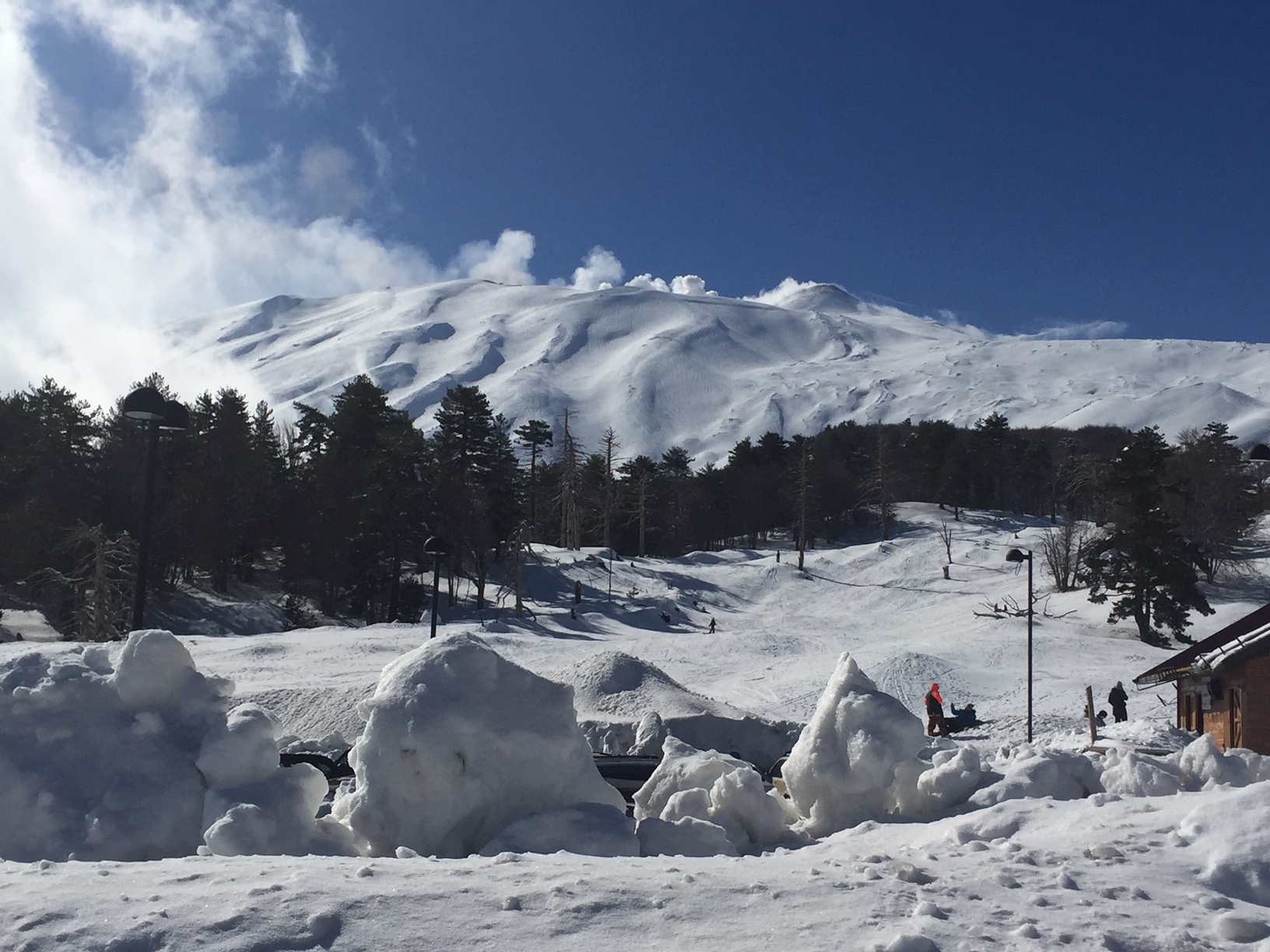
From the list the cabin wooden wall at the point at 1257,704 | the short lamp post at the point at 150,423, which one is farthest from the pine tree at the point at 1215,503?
the short lamp post at the point at 150,423

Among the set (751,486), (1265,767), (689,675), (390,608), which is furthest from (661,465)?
(1265,767)

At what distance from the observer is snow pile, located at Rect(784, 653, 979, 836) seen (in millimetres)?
8328

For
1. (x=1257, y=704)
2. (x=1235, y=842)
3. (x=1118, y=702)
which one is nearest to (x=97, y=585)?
(x=1118, y=702)

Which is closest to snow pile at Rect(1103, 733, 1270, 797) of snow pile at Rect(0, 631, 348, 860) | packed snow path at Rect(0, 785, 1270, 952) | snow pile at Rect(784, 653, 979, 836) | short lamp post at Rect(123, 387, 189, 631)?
snow pile at Rect(784, 653, 979, 836)

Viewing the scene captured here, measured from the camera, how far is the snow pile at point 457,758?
724 centimetres

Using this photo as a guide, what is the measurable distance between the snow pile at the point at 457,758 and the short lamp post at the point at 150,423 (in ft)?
15.4

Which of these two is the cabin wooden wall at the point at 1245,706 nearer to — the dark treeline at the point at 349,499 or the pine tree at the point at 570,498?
the dark treeline at the point at 349,499

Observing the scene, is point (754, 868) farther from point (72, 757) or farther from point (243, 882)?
point (72, 757)

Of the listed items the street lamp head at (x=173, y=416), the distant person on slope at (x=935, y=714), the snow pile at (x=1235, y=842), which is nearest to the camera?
the snow pile at (x=1235, y=842)

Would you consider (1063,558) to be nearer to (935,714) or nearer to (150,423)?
(935,714)

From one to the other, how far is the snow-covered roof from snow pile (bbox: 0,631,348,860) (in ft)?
52.6

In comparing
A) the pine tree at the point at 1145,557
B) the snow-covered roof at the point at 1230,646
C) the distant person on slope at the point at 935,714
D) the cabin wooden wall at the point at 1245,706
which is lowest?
the distant person on slope at the point at 935,714

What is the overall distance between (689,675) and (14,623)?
23.5m

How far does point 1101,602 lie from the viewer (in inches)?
1718
